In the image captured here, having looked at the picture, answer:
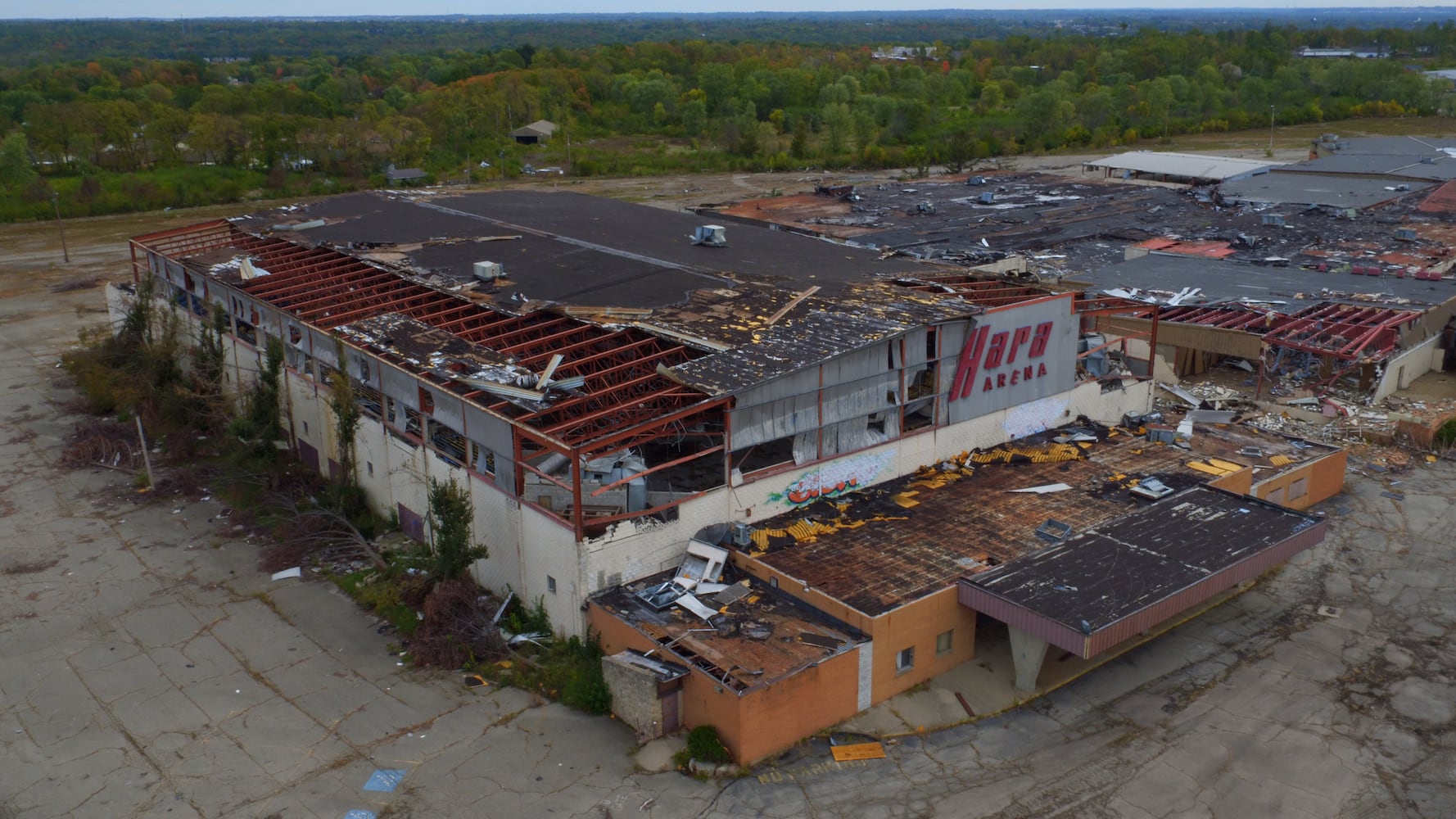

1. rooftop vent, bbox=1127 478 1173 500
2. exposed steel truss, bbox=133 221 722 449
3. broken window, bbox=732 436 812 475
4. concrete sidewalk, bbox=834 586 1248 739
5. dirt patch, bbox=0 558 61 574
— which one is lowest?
concrete sidewalk, bbox=834 586 1248 739

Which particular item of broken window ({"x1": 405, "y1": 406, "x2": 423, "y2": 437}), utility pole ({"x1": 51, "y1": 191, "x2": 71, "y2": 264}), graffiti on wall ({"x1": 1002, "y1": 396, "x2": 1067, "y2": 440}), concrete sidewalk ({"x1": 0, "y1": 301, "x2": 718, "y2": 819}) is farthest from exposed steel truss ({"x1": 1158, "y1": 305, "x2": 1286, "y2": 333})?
utility pole ({"x1": 51, "y1": 191, "x2": 71, "y2": 264})

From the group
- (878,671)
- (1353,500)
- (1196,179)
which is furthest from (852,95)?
(878,671)

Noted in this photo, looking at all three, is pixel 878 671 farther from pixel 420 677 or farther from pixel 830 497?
pixel 420 677

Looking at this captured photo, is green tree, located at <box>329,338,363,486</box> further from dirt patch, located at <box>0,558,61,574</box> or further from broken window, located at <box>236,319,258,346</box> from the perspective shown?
dirt patch, located at <box>0,558,61,574</box>

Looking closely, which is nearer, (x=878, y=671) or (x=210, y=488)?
(x=878, y=671)

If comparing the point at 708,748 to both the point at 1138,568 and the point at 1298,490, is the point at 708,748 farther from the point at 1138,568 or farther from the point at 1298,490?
the point at 1298,490

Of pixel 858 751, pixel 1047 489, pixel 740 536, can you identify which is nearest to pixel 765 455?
pixel 740 536
